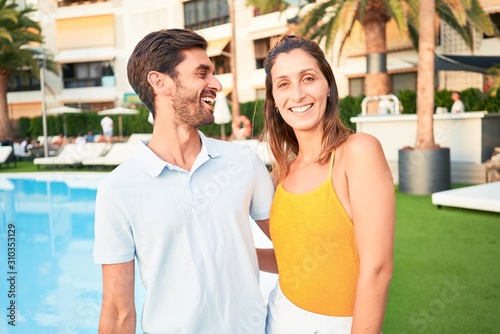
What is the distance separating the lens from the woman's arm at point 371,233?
5.26ft

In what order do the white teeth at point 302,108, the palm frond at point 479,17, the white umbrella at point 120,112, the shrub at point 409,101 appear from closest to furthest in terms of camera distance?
the white teeth at point 302,108 < the palm frond at point 479,17 < the shrub at point 409,101 < the white umbrella at point 120,112

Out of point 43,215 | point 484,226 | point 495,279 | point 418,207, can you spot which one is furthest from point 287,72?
point 43,215

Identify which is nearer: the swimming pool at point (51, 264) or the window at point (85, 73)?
the swimming pool at point (51, 264)

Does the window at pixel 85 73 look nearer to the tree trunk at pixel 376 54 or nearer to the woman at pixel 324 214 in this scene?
the tree trunk at pixel 376 54

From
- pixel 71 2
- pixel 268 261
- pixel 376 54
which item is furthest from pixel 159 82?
pixel 71 2

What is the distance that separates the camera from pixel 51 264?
285 inches

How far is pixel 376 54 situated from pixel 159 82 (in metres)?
16.0

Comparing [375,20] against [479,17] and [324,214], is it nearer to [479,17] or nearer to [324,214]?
[479,17]

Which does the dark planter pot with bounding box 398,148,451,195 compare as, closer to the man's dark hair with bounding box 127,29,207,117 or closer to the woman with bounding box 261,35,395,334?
the woman with bounding box 261,35,395,334

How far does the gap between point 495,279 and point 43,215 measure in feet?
28.5

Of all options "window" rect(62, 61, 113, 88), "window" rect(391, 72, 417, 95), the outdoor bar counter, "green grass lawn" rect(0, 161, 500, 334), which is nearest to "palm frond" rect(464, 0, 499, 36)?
the outdoor bar counter

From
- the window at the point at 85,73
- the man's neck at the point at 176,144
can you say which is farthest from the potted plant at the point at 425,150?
the window at the point at 85,73

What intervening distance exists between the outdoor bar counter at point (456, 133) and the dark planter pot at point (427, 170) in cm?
214

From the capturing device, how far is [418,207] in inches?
348
